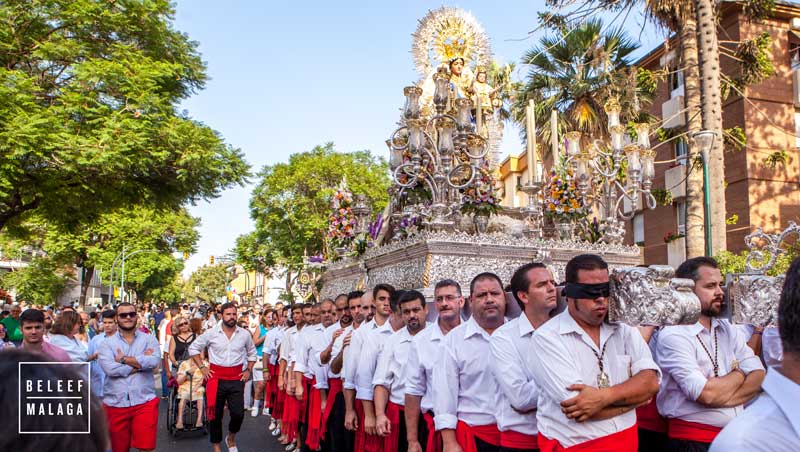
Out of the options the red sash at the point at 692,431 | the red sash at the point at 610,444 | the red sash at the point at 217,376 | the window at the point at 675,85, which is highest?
the window at the point at 675,85

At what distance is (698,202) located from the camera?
1352 cm

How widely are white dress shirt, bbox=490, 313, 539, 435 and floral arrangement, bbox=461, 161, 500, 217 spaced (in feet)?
18.7

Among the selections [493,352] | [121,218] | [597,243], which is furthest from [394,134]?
[121,218]

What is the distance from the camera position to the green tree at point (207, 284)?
317ft

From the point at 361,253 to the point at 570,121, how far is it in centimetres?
1218

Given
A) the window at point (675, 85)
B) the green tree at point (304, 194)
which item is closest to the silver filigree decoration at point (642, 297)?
the window at point (675, 85)

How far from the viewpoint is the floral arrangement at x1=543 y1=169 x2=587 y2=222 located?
9.81 meters

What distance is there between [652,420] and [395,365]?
213 centimetres

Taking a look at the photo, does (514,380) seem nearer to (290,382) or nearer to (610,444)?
(610,444)

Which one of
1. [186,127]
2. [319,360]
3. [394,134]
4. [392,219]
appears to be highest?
[186,127]

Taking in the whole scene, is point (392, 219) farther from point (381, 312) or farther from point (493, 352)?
point (493, 352)

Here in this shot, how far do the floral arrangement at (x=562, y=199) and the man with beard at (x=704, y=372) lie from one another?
5907 mm

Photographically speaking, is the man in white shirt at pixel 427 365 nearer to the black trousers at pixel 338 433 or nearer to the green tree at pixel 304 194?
the black trousers at pixel 338 433

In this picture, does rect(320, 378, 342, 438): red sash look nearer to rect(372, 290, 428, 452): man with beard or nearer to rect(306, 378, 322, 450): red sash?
rect(306, 378, 322, 450): red sash
